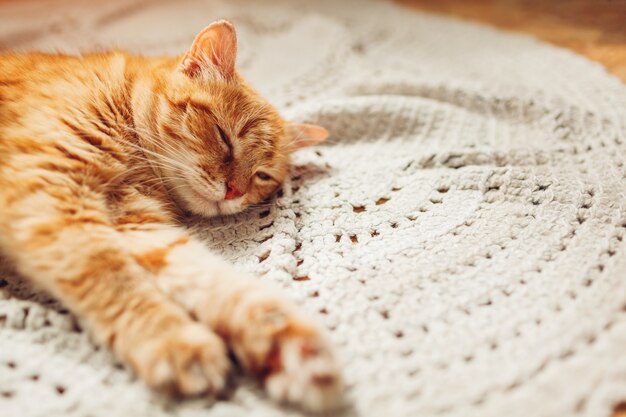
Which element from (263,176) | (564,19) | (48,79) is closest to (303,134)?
(263,176)

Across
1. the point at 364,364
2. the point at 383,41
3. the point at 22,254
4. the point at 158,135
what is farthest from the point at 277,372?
the point at 383,41

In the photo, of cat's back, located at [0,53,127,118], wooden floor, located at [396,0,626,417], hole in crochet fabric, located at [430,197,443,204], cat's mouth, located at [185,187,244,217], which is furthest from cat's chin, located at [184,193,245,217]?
wooden floor, located at [396,0,626,417]

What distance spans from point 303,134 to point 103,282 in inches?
26.4

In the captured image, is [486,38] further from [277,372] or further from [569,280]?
[277,372]

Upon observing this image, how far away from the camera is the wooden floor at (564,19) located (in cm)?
177

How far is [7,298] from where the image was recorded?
0.85 metres

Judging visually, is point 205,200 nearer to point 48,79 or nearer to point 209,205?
point 209,205

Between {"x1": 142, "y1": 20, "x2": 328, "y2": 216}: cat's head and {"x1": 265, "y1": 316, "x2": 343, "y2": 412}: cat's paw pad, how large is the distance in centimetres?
47

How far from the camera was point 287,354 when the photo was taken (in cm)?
65

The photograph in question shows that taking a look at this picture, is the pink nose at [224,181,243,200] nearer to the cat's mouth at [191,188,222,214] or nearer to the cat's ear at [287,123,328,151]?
the cat's mouth at [191,188,222,214]

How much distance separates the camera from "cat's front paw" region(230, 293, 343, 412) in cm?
62

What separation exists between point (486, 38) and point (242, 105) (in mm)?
1321

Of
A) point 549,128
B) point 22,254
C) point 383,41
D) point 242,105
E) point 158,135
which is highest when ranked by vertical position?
point 383,41

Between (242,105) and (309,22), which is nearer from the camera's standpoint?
(242,105)
